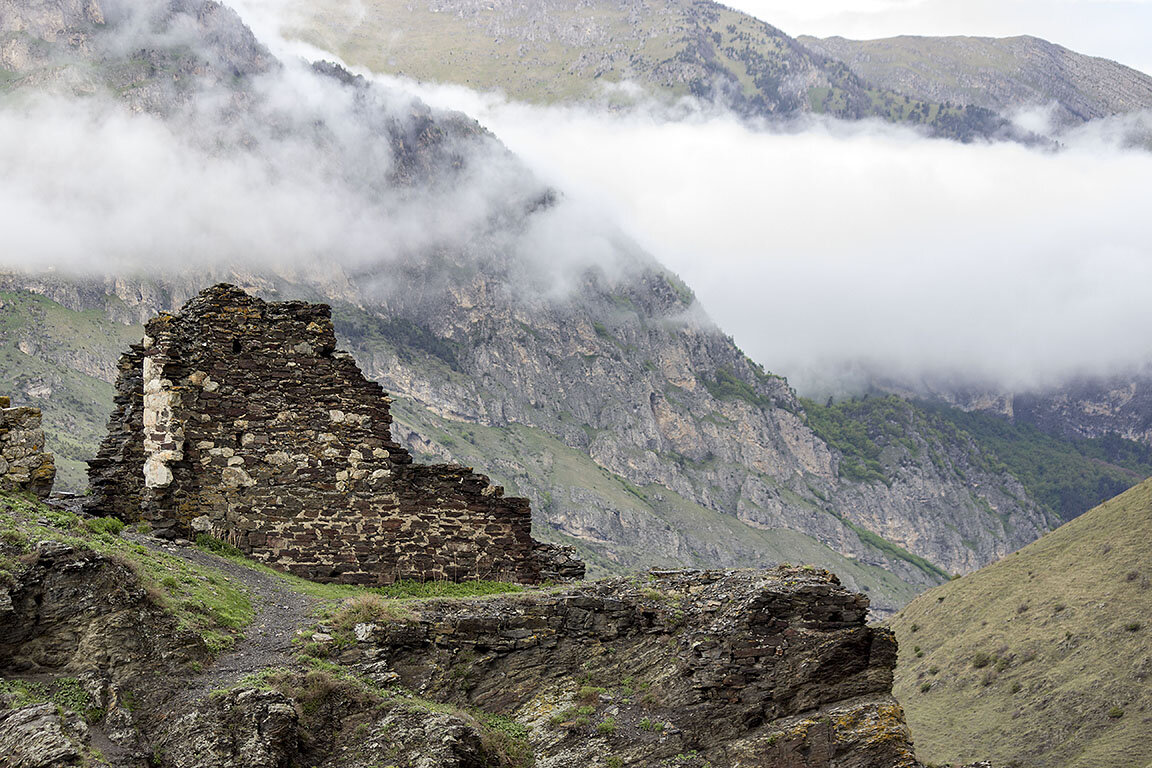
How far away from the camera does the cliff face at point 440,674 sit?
1288 centimetres

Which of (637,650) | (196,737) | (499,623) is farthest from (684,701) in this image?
(196,737)

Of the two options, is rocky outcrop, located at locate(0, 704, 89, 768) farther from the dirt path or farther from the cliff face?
the dirt path

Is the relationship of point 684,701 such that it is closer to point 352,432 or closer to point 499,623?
point 499,623

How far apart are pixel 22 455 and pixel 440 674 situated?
8240mm

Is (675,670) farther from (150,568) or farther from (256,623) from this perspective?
(150,568)

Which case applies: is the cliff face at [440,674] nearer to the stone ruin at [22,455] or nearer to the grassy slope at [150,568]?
the grassy slope at [150,568]

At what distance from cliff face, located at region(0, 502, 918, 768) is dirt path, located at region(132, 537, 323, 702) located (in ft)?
0.16

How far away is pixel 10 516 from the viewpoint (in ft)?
48.2

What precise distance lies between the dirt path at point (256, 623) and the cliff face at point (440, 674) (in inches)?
1.9

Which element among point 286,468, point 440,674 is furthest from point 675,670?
point 286,468

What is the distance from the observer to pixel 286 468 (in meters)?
20.1

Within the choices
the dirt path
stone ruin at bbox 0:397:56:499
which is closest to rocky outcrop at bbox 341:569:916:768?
the dirt path

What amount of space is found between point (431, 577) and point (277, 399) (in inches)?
189

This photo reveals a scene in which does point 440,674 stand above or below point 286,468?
below
